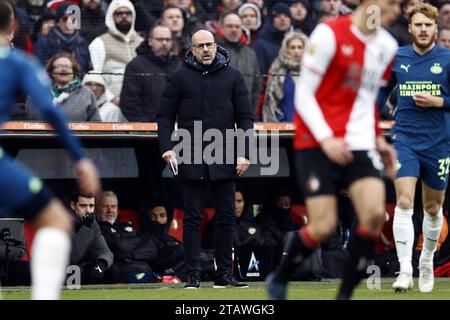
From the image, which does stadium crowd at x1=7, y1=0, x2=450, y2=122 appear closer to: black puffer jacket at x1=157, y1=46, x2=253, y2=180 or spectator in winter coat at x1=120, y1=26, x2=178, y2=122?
spectator in winter coat at x1=120, y1=26, x2=178, y2=122

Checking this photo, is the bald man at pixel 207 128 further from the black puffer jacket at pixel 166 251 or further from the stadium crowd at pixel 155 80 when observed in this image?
Result: the black puffer jacket at pixel 166 251

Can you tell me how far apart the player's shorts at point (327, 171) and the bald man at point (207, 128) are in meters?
3.60

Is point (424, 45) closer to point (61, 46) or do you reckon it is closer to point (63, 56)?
point (63, 56)

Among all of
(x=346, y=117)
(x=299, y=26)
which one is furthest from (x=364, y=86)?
(x=299, y=26)

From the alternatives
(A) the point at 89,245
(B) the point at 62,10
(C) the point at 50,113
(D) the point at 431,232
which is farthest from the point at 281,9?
(C) the point at 50,113

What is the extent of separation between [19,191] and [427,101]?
5173mm

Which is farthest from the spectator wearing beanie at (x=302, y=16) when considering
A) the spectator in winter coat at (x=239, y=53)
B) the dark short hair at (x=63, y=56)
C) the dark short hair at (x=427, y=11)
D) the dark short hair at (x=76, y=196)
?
the dark short hair at (x=427, y=11)

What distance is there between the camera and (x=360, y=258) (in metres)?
8.30

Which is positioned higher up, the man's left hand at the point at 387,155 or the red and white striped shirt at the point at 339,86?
the red and white striped shirt at the point at 339,86

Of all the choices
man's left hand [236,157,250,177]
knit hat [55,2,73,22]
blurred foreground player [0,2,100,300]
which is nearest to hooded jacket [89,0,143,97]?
knit hat [55,2,73,22]

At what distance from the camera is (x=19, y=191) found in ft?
22.6

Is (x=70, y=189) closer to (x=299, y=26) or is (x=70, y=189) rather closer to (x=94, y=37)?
(x=94, y=37)

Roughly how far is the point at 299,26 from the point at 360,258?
24.6 ft

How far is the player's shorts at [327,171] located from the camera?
315 inches
